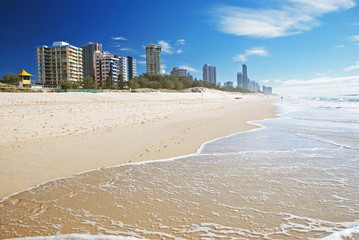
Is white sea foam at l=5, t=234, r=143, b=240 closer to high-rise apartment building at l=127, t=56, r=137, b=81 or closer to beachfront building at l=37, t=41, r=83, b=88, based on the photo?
beachfront building at l=37, t=41, r=83, b=88

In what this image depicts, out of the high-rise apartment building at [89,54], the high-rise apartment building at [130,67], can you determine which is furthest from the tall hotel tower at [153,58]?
the high-rise apartment building at [89,54]

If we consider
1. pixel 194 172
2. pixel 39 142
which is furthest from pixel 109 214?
pixel 39 142

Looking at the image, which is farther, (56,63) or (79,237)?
(56,63)

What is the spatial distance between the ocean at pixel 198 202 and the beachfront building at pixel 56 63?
113 meters

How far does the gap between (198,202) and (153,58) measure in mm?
166239

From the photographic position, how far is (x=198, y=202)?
9.03 feet

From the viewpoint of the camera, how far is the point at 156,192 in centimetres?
306

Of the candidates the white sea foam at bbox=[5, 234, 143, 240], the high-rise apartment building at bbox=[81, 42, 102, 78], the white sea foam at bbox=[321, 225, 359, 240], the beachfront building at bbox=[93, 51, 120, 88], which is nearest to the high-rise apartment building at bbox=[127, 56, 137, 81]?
the high-rise apartment building at bbox=[81, 42, 102, 78]

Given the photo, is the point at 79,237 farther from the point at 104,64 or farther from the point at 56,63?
the point at 104,64

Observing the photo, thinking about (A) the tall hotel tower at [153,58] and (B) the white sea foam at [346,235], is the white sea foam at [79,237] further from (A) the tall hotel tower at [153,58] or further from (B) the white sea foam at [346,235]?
(A) the tall hotel tower at [153,58]

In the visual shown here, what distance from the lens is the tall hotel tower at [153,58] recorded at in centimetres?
16100

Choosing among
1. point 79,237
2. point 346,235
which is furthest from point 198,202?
point 346,235

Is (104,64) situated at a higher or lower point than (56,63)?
higher

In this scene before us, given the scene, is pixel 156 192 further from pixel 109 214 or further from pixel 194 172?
pixel 194 172
